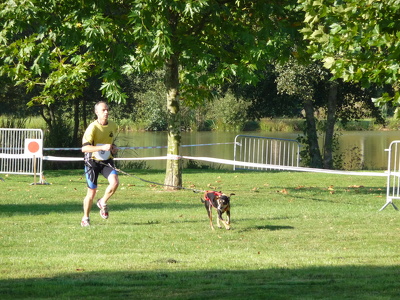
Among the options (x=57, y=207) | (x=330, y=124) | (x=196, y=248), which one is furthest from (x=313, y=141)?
(x=196, y=248)

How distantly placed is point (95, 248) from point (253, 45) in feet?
28.7

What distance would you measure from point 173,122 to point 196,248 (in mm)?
9805

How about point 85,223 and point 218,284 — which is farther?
point 85,223

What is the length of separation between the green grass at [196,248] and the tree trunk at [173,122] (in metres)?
0.56

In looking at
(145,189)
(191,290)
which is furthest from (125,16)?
(191,290)

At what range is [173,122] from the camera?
20.3 metres

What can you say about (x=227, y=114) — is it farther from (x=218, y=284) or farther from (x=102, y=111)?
(x=218, y=284)

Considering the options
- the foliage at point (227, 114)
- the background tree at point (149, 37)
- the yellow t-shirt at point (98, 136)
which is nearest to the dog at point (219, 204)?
the yellow t-shirt at point (98, 136)

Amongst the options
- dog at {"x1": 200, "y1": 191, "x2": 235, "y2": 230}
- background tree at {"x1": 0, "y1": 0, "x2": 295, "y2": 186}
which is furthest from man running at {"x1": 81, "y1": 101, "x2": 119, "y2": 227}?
background tree at {"x1": 0, "y1": 0, "x2": 295, "y2": 186}

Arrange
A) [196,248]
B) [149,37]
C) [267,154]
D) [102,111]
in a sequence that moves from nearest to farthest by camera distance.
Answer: [196,248] < [102,111] < [149,37] < [267,154]

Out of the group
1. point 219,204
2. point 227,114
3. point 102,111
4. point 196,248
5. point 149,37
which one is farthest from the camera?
point 227,114

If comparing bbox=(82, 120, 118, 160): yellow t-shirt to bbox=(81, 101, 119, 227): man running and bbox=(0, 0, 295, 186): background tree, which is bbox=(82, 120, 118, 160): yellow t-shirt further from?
bbox=(0, 0, 295, 186): background tree

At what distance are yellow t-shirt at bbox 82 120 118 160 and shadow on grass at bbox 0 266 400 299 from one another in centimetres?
395

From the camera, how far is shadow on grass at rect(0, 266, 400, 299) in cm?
733
